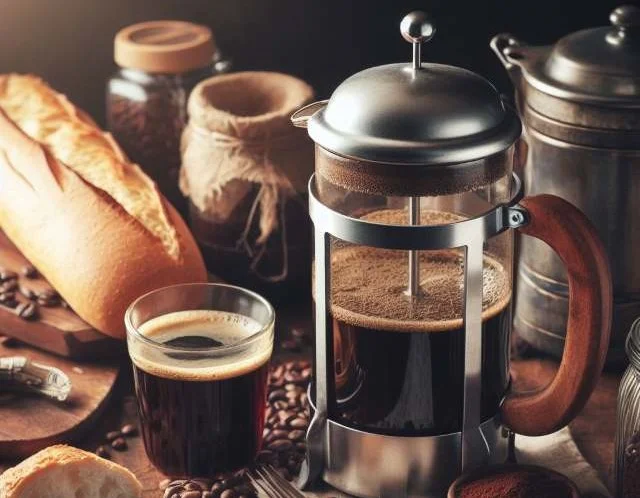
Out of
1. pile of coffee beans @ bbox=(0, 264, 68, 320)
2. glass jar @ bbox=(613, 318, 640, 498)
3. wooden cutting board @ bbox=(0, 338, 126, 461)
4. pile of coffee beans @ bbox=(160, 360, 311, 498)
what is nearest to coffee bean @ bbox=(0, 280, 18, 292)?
pile of coffee beans @ bbox=(0, 264, 68, 320)

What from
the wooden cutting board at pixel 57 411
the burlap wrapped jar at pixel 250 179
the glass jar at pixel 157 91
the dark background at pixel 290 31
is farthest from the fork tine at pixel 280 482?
the dark background at pixel 290 31

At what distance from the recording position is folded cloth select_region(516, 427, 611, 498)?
4.32 ft

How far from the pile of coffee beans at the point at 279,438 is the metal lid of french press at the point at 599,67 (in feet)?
1.45

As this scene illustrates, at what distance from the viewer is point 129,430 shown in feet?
4.67

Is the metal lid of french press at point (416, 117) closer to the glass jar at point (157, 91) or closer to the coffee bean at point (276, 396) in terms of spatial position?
the coffee bean at point (276, 396)

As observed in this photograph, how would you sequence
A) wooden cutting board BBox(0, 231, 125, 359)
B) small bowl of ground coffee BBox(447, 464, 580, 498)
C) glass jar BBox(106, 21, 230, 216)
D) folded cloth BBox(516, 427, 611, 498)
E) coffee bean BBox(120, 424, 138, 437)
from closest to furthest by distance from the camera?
small bowl of ground coffee BBox(447, 464, 580, 498), folded cloth BBox(516, 427, 611, 498), coffee bean BBox(120, 424, 138, 437), wooden cutting board BBox(0, 231, 125, 359), glass jar BBox(106, 21, 230, 216)

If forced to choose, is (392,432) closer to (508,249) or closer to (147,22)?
(508,249)

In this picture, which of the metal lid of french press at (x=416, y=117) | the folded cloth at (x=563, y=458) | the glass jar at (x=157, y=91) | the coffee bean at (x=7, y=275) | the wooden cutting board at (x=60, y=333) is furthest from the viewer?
the glass jar at (x=157, y=91)

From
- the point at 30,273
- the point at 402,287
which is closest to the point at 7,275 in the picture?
the point at 30,273

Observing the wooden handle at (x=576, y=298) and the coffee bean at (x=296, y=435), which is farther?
the coffee bean at (x=296, y=435)

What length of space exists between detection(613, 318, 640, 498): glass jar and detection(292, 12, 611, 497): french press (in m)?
0.04

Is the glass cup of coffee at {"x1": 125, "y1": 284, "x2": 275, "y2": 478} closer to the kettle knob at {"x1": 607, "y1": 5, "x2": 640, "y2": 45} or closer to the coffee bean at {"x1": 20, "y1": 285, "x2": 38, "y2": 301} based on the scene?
the coffee bean at {"x1": 20, "y1": 285, "x2": 38, "y2": 301}

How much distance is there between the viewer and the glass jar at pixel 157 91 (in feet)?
5.79

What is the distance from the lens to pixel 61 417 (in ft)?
4.65
